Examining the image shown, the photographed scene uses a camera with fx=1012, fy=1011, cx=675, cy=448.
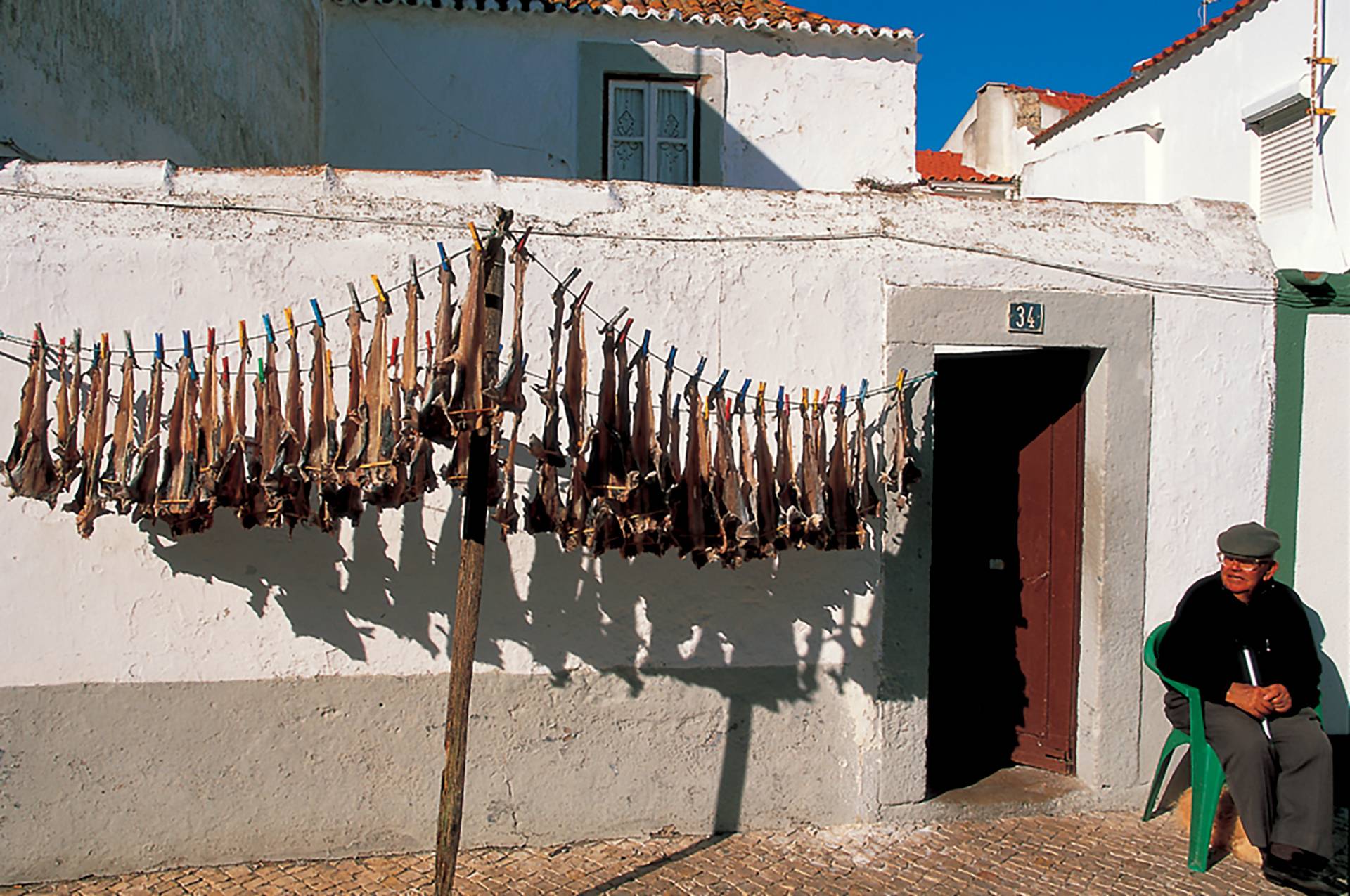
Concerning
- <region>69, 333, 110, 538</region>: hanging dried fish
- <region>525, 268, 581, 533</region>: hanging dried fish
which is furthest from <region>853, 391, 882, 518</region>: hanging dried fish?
<region>69, 333, 110, 538</region>: hanging dried fish

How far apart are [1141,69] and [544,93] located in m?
9.05

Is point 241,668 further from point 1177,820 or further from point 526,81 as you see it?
point 526,81

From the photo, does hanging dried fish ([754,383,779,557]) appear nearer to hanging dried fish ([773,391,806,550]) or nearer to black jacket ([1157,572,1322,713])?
hanging dried fish ([773,391,806,550])

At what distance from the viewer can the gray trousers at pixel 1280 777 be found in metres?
3.99

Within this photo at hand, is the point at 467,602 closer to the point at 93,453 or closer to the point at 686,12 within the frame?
the point at 93,453

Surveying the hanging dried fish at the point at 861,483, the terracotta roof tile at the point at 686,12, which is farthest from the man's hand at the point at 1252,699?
the terracotta roof tile at the point at 686,12

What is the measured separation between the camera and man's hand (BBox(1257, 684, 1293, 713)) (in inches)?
160

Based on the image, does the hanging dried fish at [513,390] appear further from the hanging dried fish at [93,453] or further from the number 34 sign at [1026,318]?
the number 34 sign at [1026,318]

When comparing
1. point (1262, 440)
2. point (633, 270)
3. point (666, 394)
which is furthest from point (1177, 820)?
point (633, 270)

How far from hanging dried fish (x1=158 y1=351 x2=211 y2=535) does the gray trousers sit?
13.5 ft

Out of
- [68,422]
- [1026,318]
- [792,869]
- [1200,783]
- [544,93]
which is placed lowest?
[792,869]

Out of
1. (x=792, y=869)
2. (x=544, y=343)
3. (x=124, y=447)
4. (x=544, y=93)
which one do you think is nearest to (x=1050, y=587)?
(x=792, y=869)

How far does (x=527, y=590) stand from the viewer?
14.3 feet

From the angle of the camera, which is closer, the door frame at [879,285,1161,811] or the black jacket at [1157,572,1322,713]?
the black jacket at [1157,572,1322,713]
